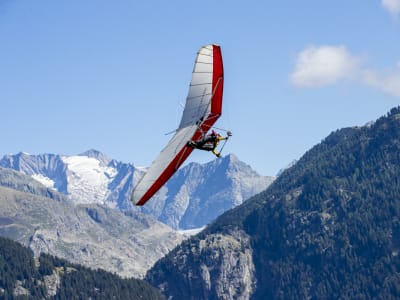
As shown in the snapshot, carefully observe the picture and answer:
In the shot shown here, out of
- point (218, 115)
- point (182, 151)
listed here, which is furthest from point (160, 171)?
point (218, 115)

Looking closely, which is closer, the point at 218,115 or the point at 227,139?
the point at 227,139

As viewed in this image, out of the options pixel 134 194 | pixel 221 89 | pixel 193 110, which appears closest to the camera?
pixel 134 194

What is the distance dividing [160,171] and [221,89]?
59.3ft

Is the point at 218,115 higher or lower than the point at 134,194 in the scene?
higher

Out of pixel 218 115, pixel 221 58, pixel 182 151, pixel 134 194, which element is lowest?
pixel 134 194

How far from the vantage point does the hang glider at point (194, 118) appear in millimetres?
102312

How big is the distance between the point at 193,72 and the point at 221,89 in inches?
194

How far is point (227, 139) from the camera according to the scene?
10369cm

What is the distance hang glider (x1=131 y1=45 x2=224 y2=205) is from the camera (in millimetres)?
102312

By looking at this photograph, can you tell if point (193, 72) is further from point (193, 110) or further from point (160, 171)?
point (160, 171)

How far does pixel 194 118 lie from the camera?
351ft

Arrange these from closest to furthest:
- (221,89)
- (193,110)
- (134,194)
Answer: (134,194) < (193,110) < (221,89)

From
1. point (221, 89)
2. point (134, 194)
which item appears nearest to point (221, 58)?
point (221, 89)

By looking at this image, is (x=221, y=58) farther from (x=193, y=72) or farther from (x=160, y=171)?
(x=160, y=171)
